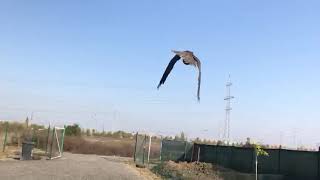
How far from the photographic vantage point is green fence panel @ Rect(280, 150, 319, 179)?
102ft

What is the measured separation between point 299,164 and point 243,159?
21.0 feet

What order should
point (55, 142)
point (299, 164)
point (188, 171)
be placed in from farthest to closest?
point (55, 142) < point (188, 171) < point (299, 164)

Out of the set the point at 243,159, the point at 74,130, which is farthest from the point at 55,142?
the point at 74,130

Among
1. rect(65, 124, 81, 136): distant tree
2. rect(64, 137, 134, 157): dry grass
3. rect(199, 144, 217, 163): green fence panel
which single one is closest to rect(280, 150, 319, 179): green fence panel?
rect(199, 144, 217, 163): green fence panel

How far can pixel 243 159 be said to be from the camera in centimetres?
3822

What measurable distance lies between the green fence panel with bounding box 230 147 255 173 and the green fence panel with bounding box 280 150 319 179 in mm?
3285

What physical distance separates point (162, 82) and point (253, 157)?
3196 cm

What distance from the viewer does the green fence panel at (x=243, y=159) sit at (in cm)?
3697

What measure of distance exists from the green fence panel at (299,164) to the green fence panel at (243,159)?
10.8 ft

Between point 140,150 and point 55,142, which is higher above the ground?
point 55,142

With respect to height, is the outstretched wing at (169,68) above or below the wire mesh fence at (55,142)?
above

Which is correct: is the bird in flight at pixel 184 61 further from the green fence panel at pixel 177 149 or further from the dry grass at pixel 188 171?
the green fence panel at pixel 177 149

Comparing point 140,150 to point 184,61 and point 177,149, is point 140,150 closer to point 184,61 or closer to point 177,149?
point 177,149

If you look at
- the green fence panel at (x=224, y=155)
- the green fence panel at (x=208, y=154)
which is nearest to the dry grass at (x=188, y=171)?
the green fence panel at (x=224, y=155)
